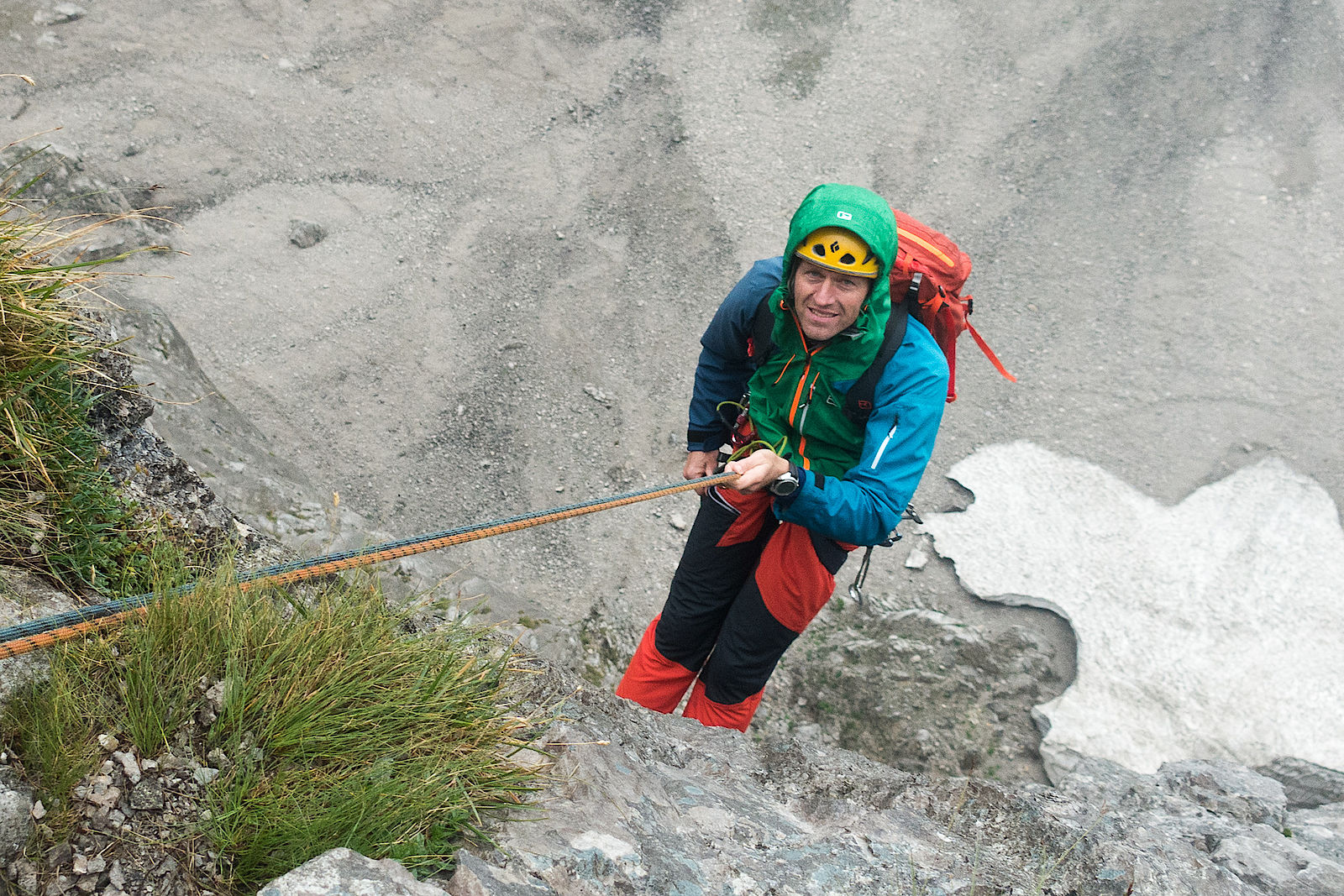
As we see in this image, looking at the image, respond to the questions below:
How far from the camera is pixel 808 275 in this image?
9.38 feet

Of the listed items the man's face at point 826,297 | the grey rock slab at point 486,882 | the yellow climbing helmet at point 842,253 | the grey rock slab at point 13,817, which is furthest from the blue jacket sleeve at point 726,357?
the grey rock slab at point 13,817

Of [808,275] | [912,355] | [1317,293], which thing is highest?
[1317,293]

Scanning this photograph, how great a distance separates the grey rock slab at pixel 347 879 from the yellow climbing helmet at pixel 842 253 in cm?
209

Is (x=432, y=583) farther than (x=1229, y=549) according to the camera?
No

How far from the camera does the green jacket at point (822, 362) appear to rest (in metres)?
2.71

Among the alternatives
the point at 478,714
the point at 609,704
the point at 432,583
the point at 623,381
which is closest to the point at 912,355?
the point at 609,704

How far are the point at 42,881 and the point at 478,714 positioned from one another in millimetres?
968

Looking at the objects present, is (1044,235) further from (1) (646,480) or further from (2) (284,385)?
(2) (284,385)

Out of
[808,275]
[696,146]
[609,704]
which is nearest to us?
[808,275]

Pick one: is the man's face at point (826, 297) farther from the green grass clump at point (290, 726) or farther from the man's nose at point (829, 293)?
the green grass clump at point (290, 726)

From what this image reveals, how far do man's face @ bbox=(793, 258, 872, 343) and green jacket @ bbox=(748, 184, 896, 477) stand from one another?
4 centimetres

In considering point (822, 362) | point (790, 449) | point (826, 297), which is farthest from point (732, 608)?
point (826, 297)

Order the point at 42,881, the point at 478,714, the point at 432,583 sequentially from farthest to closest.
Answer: the point at 432,583 → the point at 478,714 → the point at 42,881

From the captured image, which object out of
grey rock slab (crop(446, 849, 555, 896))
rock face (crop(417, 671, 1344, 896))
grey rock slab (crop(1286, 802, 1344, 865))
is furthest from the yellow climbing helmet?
grey rock slab (crop(1286, 802, 1344, 865))
